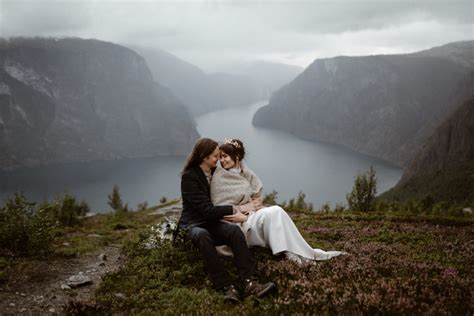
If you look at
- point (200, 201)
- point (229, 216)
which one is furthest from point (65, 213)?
point (229, 216)

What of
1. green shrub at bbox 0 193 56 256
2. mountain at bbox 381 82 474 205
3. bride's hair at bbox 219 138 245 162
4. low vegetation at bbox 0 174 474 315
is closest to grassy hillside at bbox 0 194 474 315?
low vegetation at bbox 0 174 474 315

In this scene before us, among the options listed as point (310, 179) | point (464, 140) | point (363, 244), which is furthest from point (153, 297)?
point (464, 140)

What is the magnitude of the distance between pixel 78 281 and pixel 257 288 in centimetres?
410

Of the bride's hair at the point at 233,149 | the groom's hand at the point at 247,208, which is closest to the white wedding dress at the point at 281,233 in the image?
the groom's hand at the point at 247,208

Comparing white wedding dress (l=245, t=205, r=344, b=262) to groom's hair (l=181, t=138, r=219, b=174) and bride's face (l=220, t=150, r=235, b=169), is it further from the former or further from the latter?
groom's hair (l=181, t=138, r=219, b=174)

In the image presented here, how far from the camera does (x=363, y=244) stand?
11383 mm

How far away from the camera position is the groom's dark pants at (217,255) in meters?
8.02

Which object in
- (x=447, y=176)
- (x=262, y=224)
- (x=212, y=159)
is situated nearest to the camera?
(x=212, y=159)

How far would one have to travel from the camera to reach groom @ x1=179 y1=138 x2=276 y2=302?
26.3 feet

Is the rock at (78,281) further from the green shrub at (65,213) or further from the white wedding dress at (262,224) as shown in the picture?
the green shrub at (65,213)

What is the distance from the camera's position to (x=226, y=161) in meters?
9.66

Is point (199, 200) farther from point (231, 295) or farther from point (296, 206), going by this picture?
point (296, 206)

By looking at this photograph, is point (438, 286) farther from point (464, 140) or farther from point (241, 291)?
point (464, 140)

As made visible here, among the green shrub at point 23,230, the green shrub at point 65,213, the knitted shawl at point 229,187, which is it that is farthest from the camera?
the green shrub at point 65,213
